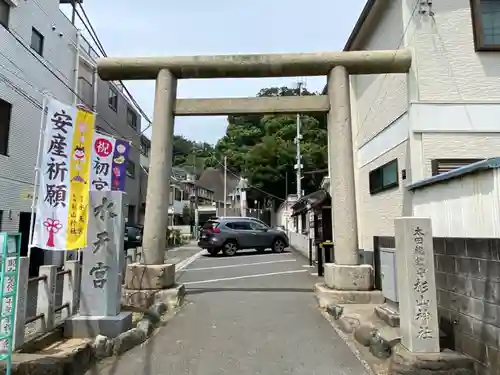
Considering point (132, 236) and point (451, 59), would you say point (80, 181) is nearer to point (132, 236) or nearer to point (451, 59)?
point (451, 59)

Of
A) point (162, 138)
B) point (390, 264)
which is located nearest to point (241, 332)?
point (390, 264)

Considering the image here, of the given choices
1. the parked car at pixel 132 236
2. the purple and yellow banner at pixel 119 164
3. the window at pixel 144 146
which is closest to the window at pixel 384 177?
the purple and yellow banner at pixel 119 164

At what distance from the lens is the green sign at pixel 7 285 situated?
14.4 feet

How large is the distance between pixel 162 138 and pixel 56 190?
281 centimetres

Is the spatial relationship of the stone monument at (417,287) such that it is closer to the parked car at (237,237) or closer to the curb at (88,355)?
the curb at (88,355)

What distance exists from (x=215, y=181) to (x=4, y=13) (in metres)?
52.2

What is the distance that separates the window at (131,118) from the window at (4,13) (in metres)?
13.4

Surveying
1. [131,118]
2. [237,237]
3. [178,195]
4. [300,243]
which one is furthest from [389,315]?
[178,195]

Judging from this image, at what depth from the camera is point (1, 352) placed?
457cm

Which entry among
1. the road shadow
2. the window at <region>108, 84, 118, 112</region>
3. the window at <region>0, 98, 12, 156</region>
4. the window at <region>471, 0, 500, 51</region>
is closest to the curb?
the road shadow

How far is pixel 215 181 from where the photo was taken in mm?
65812

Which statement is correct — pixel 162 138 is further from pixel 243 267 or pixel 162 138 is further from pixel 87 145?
pixel 243 267

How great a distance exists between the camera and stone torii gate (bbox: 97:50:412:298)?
838 centimetres

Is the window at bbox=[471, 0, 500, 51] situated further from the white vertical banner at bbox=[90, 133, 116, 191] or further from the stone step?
the white vertical banner at bbox=[90, 133, 116, 191]
